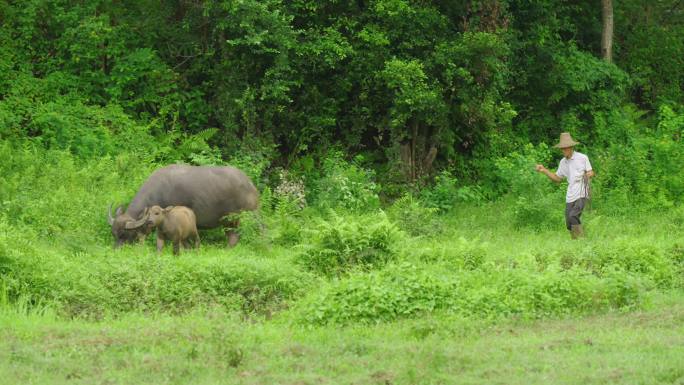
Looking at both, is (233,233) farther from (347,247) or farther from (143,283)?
(143,283)

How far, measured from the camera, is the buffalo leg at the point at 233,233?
624 inches

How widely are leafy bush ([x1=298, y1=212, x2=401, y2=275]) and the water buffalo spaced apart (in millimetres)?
2156

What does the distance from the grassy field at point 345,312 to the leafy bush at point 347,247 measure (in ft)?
0.08

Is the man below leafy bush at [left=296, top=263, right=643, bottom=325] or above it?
above

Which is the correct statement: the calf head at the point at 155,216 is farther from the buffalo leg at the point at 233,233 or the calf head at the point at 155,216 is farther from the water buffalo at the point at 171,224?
the buffalo leg at the point at 233,233

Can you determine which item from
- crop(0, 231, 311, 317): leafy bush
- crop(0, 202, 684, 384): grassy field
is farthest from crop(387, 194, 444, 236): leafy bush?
crop(0, 231, 311, 317): leafy bush

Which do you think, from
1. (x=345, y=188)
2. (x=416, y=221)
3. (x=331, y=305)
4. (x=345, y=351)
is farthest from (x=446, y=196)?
(x=345, y=351)

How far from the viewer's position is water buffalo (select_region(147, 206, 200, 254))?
14.6 m

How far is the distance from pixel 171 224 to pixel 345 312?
4.55m

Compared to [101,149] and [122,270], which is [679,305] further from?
[101,149]

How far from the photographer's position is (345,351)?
9422 mm

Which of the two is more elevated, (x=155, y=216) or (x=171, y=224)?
(x=155, y=216)

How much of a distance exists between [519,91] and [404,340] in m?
14.4

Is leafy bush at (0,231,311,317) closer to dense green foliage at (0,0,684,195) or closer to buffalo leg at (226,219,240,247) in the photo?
buffalo leg at (226,219,240,247)
